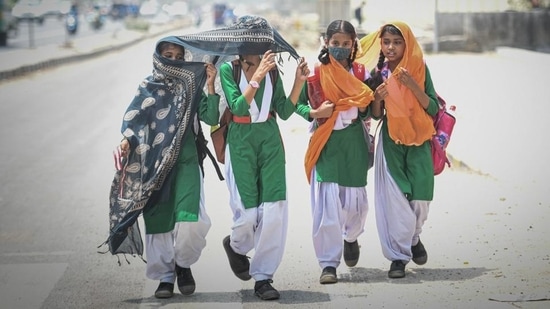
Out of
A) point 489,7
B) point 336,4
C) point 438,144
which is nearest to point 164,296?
point 438,144

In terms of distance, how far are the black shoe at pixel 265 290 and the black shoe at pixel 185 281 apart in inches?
15.5

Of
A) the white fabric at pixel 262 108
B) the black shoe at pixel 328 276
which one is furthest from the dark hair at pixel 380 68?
the black shoe at pixel 328 276

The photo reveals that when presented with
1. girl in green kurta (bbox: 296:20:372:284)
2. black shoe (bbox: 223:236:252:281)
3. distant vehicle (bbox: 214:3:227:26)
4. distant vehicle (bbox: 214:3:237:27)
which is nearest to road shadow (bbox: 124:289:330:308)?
→ black shoe (bbox: 223:236:252:281)

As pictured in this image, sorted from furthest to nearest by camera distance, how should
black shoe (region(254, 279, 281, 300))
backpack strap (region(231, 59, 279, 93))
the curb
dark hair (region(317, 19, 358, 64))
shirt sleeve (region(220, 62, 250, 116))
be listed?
the curb → dark hair (region(317, 19, 358, 64)) → backpack strap (region(231, 59, 279, 93)) → black shoe (region(254, 279, 281, 300)) → shirt sleeve (region(220, 62, 250, 116))

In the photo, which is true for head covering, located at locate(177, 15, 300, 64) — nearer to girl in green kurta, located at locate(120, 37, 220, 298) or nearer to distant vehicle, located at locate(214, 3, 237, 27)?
girl in green kurta, located at locate(120, 37, 220, 298)

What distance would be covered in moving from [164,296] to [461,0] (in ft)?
66.5

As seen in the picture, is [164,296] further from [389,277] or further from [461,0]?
[461,0]

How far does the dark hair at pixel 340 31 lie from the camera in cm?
638

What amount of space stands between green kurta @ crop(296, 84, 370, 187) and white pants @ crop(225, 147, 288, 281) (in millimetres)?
505

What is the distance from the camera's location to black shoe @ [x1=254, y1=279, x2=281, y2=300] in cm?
615

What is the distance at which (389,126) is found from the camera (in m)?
6.64

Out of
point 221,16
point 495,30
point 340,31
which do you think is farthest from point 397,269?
point 221,16

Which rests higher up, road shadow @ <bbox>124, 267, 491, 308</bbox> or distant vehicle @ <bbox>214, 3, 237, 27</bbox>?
road shadow @ <bbox>124, 267, 491, 308</bbox>

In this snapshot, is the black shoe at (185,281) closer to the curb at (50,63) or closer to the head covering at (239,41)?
the head covering at (239,41)
